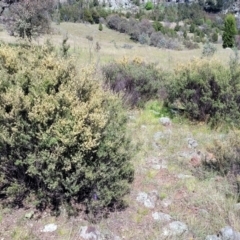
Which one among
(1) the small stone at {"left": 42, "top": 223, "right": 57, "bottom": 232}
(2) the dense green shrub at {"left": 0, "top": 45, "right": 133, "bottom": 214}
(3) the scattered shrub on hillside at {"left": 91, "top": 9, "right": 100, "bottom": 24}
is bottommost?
(3) the scattered shrub on hillside at {"left": 91, "top": 9, "right": 100, "bottom": 24}

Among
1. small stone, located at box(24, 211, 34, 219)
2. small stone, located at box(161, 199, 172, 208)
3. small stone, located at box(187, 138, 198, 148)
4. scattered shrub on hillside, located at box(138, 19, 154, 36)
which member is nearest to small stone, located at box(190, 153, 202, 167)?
small stone, located at box(187, 138, 198, 148)

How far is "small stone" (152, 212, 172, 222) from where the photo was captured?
368 cm

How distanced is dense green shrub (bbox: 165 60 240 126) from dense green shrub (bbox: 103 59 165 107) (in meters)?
0.94

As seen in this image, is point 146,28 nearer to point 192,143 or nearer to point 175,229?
point 192,143

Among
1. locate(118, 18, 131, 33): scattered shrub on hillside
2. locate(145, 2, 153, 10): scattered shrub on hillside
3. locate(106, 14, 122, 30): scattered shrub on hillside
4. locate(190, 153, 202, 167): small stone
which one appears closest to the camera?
locate(190, 153, 202, 167): small stone

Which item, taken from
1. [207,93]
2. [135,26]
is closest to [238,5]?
[135,26]

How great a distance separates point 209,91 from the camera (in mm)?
6645

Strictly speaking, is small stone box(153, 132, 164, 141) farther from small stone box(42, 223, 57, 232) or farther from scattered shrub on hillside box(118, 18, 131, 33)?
scattered shrub on hillside box(118, 18, 131, 33)

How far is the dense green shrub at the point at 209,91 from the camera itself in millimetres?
6523

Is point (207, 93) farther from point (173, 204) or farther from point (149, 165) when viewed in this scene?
point (173, 204)

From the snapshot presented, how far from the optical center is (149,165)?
486cm

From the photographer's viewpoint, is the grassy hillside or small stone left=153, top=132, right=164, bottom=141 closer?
the grassy hillside

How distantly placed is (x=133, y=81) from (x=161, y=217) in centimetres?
469

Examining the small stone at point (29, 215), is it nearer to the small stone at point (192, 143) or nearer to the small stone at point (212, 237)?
the small stone at point (212, 237)
